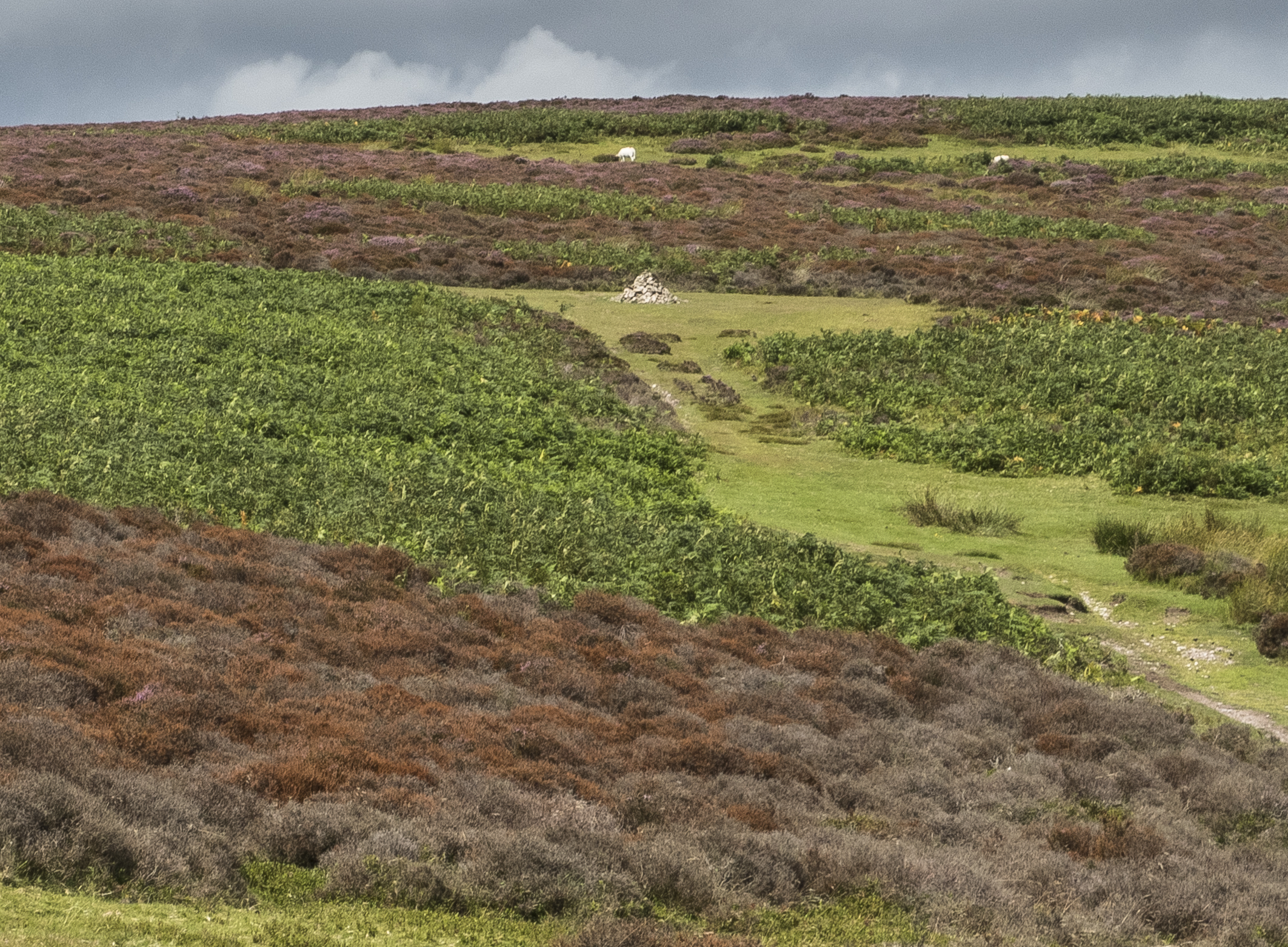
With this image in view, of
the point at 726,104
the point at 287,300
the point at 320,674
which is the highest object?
the point at 726,104

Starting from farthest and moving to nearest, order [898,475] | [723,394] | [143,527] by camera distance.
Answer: [723,394]
[898,475]
[143,527]

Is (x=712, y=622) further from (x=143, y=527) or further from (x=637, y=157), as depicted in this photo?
(x=637, y=157)

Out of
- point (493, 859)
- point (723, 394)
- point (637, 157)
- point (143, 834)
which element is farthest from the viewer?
point (637, 157)

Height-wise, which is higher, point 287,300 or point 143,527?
point 287,300

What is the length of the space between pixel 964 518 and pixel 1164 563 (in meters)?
3.89

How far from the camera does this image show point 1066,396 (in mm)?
30281

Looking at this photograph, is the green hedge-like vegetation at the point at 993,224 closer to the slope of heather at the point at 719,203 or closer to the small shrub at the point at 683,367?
the slope of heather at the point at 719,203

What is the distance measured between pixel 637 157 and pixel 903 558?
57.2 metres

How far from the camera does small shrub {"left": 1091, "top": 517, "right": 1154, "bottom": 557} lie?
21.3m

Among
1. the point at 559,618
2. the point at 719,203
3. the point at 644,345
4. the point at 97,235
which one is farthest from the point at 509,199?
the point at 559,618

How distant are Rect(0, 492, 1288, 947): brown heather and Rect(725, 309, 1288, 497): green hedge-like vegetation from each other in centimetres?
1097

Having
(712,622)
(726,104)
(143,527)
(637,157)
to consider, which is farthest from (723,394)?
(726,104)

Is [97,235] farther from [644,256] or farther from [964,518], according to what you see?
[964,518]

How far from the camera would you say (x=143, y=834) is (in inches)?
330
